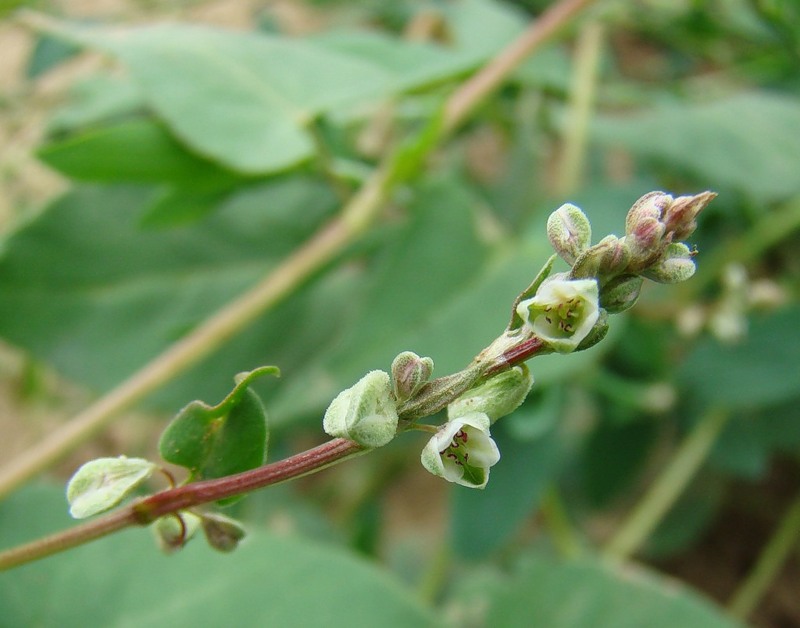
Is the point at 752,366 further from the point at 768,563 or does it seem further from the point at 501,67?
the point at 501,67

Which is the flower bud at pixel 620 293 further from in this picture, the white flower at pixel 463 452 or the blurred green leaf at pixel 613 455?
the blurred green leaf at pixel 613 455

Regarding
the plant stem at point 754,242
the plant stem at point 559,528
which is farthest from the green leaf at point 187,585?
the plant stem at point 754,242

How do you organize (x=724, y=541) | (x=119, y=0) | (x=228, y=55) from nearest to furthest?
(x=228, y=55), (x=724, y=541), (x=119, y=0)

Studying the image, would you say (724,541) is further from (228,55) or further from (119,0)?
(119,0)

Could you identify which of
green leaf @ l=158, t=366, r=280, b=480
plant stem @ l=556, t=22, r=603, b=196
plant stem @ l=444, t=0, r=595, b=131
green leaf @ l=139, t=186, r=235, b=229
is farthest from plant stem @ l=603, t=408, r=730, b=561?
green leaf @ l=158, t=366, r=280, b=480

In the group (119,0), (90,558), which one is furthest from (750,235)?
(119,0)
